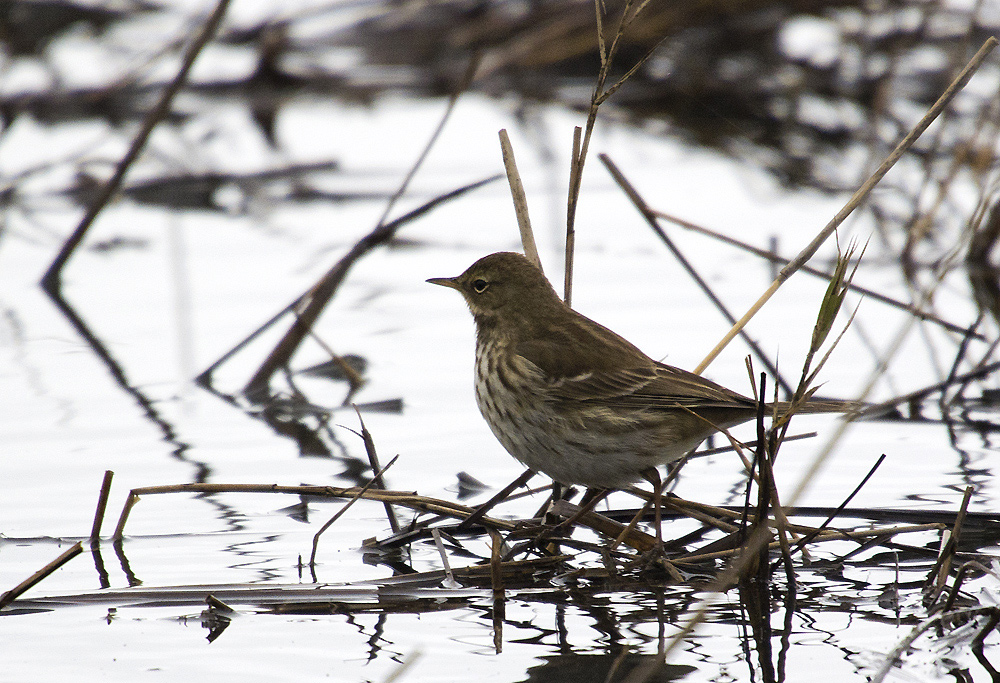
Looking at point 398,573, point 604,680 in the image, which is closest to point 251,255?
point 398,573

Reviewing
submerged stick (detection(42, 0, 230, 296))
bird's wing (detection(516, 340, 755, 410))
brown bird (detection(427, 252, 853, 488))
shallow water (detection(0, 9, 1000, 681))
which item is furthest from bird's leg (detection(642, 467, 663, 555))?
submerged stick (detection(42, 0, 230, 296))

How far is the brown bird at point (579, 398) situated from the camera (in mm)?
4832

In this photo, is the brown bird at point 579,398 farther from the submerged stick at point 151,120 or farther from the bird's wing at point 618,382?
the submerged stick at point 151,120

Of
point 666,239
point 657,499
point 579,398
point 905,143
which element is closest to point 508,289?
point 579,398

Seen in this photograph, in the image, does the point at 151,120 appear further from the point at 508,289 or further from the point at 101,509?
the point at 101,509

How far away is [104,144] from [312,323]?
512cm

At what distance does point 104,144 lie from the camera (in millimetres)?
11078

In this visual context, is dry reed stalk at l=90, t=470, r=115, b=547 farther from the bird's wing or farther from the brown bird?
the bird's wing

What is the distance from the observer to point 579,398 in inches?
200

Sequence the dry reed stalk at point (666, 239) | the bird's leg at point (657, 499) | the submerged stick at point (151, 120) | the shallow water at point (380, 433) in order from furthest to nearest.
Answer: the submerged stick at point (151, 120) < the dry reed stalk at point (666, 239) < the bird's leg at point (657, 499) < the shallow water at point (380, 433)

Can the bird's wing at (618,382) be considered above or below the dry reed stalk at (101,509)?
above

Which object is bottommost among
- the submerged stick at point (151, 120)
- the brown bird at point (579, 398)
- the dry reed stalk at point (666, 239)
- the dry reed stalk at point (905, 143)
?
the brown bird at point (579, 398)

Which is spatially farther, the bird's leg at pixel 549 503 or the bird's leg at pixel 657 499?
the bird's leg at pixel 549 503

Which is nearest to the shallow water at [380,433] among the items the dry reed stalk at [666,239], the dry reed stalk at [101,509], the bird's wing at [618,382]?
the dry reed stalk at [101,509]
